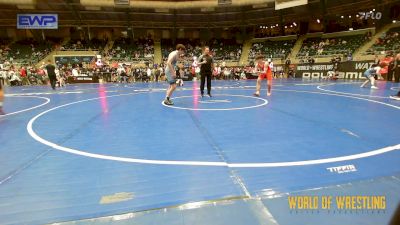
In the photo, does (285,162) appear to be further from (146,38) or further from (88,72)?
(146,38)

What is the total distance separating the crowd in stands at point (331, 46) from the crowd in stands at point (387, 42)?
1.93m

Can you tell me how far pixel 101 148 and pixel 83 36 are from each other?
38934 millimetres

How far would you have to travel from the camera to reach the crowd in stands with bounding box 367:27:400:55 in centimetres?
2548

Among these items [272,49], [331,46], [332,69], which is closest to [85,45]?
[272,49]

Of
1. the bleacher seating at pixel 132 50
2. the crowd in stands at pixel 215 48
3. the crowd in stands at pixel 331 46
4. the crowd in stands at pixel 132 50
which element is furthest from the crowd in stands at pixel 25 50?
the crowd in stands at pixel 331 46

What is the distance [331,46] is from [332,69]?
9057 millimetres

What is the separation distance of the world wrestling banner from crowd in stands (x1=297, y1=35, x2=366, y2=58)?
465 cm

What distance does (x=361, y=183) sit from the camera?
3256 mm

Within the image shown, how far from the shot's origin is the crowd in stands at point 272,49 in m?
35.4

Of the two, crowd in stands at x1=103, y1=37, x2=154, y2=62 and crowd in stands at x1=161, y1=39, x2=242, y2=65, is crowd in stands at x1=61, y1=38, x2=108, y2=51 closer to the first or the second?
crowd in stands at x1=103, y1=37, x2=154, y2=62

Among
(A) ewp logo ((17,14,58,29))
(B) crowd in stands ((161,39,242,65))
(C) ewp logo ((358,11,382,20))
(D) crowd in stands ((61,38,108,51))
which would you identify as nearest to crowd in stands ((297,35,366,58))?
(C) ewp logo ((358,11,382,20))

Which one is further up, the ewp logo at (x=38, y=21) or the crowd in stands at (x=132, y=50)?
the ewp logo at (x=38, y=21)

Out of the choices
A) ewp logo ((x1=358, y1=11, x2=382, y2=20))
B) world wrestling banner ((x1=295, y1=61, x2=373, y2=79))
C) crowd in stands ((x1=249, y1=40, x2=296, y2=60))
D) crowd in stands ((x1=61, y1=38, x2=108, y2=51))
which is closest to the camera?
world wrestling banner ((x1=295, y1=61, x2=373, y2=79))

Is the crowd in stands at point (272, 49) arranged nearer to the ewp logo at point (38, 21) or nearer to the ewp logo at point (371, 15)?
the ewp logo at point (371, 15)
